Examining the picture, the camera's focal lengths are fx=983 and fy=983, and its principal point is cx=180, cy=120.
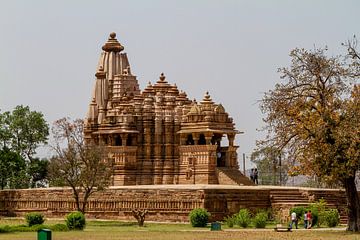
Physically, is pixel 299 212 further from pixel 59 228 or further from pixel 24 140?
pixel 24 140

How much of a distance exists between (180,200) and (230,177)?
29.5 ft

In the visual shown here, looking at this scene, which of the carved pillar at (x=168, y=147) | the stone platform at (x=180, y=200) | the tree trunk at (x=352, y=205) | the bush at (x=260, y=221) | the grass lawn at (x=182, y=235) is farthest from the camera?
the carved pillar at (x=168, y=147)

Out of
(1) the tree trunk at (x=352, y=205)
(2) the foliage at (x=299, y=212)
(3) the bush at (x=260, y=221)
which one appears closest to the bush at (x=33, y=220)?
(3) the bush at (x=260, y=221)

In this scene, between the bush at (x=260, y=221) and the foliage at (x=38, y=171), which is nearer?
the bush at (x=260, y=221)

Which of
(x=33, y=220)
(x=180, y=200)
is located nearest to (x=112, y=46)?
(x=180, y=200)

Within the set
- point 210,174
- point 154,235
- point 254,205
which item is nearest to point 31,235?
point 154,235

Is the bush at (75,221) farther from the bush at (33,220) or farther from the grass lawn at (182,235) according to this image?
the bush at (33,220)

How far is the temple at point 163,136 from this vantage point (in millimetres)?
55312

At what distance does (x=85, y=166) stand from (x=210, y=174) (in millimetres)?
9715

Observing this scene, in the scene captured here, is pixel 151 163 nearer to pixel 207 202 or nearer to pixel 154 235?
pixel 207 202

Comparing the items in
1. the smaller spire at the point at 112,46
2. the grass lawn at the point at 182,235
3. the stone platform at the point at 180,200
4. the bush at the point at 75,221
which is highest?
the smaller spire at the point at 112,46

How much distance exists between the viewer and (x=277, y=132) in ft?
119

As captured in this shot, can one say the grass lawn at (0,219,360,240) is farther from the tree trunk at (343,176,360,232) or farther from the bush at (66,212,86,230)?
the bush at (66,212,86,230)

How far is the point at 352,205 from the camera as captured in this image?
36.2 meters
